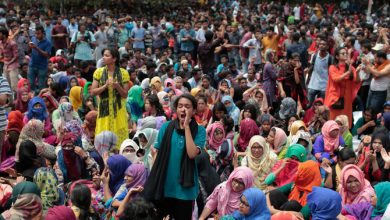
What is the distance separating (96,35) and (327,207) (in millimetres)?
10622

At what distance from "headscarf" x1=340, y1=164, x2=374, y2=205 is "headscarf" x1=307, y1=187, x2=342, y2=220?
0.53 m

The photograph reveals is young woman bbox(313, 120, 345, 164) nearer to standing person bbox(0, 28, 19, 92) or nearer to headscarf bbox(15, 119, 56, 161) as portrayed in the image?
headscarf bbox(15, 119, 56, 161)

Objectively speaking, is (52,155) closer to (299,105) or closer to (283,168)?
(283,168)

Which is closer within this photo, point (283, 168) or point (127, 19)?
point (283, 168)

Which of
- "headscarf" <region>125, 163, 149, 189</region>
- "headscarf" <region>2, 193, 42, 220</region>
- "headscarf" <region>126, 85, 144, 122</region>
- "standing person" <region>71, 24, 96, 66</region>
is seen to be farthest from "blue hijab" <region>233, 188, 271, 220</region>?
"standing person" <region>71, 24, 96, 66</region>

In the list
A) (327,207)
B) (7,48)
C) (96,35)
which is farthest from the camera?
(96,35)

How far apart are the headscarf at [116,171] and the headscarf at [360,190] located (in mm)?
1862

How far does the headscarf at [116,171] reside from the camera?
572 cm

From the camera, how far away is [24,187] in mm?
4859

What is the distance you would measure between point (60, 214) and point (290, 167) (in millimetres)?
2607

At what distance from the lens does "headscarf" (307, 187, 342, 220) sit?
524 cm

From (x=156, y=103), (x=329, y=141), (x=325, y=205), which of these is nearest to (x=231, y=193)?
(x=325, y=205)

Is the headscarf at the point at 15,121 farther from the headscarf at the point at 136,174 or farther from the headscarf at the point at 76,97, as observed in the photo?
the headscarf at the point at 136,174

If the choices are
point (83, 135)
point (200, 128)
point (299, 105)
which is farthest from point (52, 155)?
point (299, 105)
